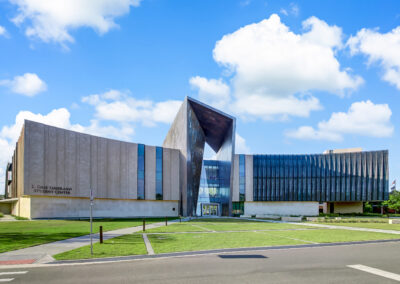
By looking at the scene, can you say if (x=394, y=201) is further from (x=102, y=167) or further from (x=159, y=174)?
(x=102, y=167)

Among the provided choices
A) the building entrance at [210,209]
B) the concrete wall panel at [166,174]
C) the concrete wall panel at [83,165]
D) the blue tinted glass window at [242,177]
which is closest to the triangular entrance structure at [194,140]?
the concrete wall panel at [166,174]

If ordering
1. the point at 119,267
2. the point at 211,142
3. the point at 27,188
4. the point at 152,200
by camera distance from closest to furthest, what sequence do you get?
1. the point at 119,267
2. the point at 27,188
3. the point at 152,200
4. the point at 211,142

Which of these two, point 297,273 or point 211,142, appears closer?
point 297,273

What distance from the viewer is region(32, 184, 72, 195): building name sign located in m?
41.9

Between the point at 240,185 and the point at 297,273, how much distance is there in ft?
200

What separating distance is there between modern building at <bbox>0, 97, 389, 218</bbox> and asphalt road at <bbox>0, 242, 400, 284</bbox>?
27.4m

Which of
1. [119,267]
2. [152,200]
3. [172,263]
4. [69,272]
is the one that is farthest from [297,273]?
[152,200]

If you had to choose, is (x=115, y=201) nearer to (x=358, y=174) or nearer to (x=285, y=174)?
(x=285, y=174)

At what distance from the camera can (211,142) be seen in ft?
259

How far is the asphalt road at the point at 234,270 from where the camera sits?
362 inches

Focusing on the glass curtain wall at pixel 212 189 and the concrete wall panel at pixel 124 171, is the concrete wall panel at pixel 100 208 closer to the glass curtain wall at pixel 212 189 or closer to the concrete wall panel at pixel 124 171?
the concrete wall panel at pixel 124 171

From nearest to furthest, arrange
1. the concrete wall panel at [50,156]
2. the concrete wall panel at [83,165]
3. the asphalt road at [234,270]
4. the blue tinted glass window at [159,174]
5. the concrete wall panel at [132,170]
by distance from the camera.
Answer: the asphalt road at [234,270]
the concrete wall panel at [50,156]
the concrete wall panel at [83,165]
the concrete wall panel at [132,170]
the blue tinted glass window at [159,174]

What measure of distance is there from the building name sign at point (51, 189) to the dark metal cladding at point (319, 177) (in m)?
39.3

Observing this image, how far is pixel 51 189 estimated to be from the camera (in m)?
43.5
